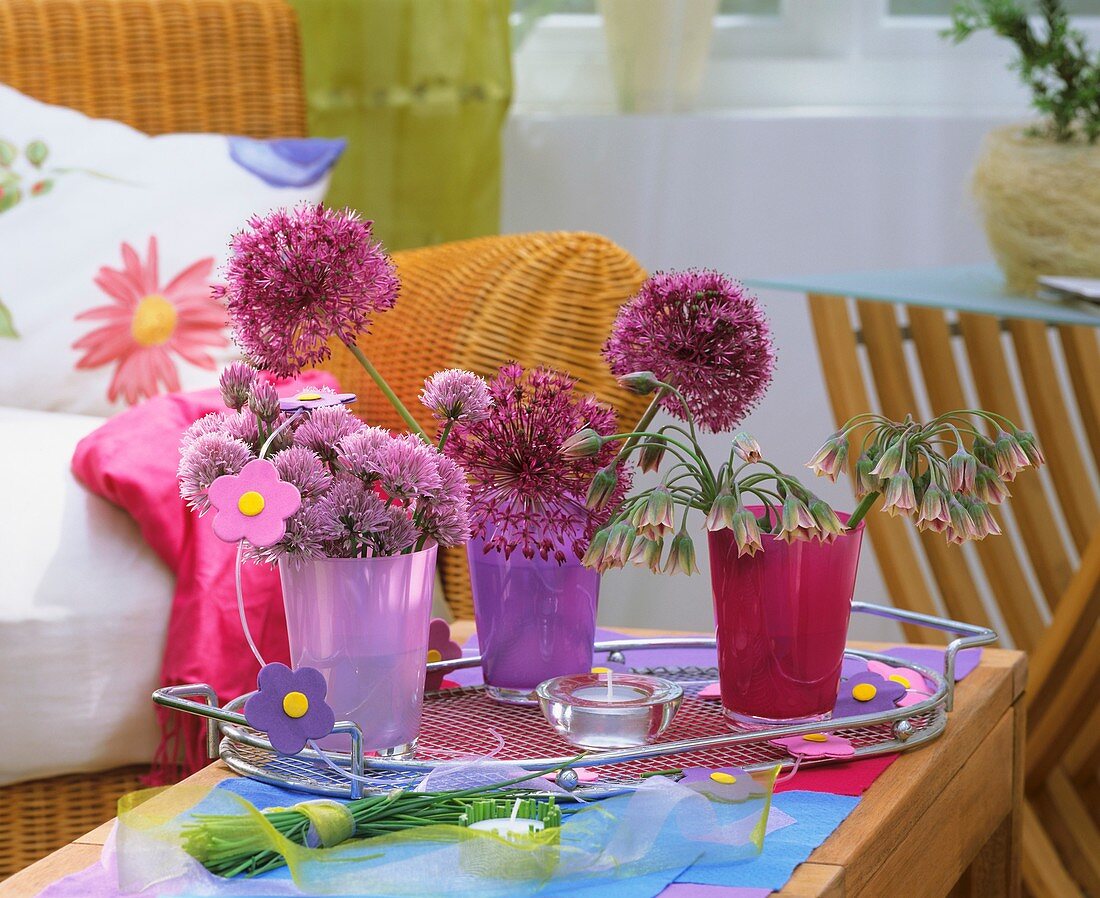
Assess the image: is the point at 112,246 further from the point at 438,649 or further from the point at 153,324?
the point at 438,649

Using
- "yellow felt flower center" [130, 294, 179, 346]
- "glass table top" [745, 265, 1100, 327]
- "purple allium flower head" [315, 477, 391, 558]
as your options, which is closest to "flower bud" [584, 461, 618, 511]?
"purple allium flower head" [315, 477, 391, 558]

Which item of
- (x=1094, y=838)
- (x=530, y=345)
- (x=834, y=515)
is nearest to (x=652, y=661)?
(x=834, y=515)

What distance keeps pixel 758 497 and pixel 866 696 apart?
145 millimetres

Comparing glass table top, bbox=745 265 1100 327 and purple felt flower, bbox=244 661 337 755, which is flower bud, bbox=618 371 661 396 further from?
glass table top, bbox=745 265 1100 327

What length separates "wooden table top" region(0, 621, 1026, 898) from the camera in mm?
612

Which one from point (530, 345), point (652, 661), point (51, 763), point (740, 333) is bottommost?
point (51, 763)

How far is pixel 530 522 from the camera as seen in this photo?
73 centimetres

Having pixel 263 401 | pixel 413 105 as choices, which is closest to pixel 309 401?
pixel 263 401

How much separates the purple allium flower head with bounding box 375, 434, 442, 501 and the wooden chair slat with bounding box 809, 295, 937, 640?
84 centimetres

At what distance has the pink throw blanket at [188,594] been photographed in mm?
1060

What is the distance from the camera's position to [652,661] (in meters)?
0.94

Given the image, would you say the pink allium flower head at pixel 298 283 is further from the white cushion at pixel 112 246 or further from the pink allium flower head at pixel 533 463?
the white cushion at pixel 112 246

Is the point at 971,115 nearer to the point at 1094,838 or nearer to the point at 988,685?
the point at 1094,838

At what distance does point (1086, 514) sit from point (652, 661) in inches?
34.7
